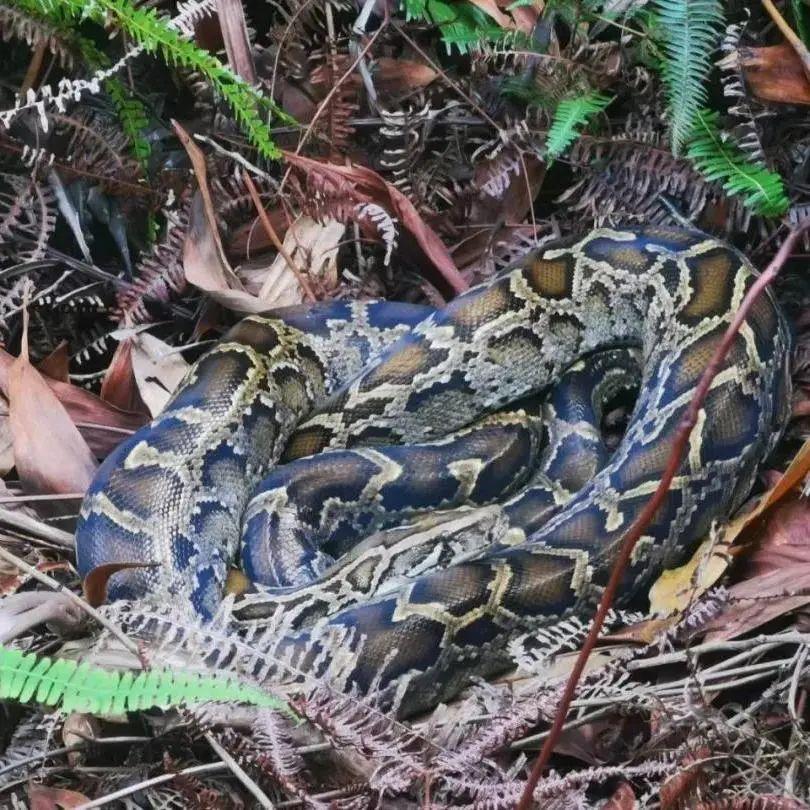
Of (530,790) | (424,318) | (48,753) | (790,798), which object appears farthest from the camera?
(424,318)

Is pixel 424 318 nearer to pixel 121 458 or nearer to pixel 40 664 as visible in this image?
pixel 121 458

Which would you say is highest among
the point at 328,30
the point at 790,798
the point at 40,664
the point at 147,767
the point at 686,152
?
the point at 328,30

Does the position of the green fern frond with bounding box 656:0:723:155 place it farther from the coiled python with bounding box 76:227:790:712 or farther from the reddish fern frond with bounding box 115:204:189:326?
the reddish fern frond with bounding box 115:204:189:326

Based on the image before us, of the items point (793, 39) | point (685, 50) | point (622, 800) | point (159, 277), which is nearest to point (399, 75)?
point (685, 50)

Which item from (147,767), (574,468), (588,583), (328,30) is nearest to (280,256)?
(328,30)

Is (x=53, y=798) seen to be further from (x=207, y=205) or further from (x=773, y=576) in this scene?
(x=207, y=205)

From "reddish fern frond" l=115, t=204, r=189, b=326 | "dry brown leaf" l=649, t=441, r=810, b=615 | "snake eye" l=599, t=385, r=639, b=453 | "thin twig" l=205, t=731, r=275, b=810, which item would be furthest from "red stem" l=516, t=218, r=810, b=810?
"reddish fern frond" l=115, t=204, r=189, b=326

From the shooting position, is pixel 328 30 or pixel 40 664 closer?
pixel 40 664
